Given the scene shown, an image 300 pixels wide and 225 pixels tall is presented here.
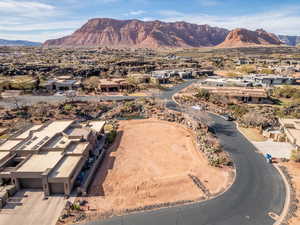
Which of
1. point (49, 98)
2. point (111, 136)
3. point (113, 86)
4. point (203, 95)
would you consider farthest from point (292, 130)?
point (49, 98)

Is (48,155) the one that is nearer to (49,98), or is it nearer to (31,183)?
(31,183)

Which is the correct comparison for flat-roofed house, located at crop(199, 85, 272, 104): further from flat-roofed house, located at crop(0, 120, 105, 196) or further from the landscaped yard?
flat-roofed house, located at crop(0, 120, 105, 196)

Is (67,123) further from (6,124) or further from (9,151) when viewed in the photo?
(6,124)

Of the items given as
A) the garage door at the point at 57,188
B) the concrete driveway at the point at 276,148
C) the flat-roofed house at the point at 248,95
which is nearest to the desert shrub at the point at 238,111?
the flat-roofed house at the point at 248,95

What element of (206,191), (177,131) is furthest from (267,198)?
(177,131)

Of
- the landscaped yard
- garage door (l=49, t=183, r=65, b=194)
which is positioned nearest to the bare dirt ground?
garage door (l=49, t=183, r=65, b=194)

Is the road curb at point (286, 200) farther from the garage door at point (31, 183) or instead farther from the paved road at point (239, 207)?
the garage door at point (31, 183)
